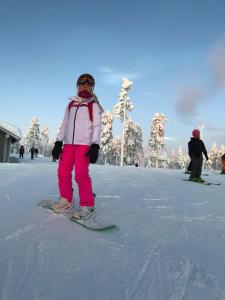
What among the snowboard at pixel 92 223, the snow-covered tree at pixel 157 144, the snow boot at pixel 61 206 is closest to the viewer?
the snowboard at pixel 92 223

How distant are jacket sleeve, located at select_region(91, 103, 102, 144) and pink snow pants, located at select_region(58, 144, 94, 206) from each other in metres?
0.15

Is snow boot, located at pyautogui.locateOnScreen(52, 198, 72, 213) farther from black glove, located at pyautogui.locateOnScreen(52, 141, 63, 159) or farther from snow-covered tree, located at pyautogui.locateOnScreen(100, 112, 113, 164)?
snow-covered tree, located at pyautogui.locateOnScreen(100, 112, 113, 164)

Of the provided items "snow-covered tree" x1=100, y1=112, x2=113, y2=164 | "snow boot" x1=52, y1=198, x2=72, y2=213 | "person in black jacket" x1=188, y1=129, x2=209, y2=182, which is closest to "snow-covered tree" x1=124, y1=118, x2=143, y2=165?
"snow-covered tree" x1=100, y1=112, x2=113, y2=164

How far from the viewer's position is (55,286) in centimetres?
237

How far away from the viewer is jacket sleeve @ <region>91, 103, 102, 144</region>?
4262 millimetres

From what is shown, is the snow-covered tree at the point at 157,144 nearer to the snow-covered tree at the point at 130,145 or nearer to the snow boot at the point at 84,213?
the snow-covered tree at the point at 130,145

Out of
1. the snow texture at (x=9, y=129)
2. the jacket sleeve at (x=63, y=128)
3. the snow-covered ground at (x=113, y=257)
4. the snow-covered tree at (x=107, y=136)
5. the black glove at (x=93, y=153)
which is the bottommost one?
the snow-covered ground at (x=113, y=257)

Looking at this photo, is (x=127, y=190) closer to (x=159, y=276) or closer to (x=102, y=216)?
(x=102, y=216)

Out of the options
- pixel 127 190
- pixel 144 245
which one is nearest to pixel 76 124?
pixel 144 245

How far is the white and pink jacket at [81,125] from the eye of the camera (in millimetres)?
4320

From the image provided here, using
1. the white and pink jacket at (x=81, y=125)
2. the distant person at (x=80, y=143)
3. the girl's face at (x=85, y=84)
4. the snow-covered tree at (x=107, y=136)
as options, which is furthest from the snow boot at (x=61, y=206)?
the snow-covered tree at (x=107, y=136)

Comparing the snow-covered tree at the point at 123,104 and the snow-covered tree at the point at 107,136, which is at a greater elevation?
the snow-covered tree at the point at 123,104

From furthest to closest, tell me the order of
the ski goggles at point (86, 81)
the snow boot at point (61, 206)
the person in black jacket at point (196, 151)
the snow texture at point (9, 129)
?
the snow texture at point (9, 129), the person in black jacket at point (196, 151), the ski goggles at point (86, 81), the snow boot at point (61, 206)

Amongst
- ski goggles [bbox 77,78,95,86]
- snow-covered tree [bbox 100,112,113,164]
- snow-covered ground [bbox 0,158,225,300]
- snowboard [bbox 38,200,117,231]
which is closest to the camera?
snow-covered ground [bbox 0,158,225,300]
